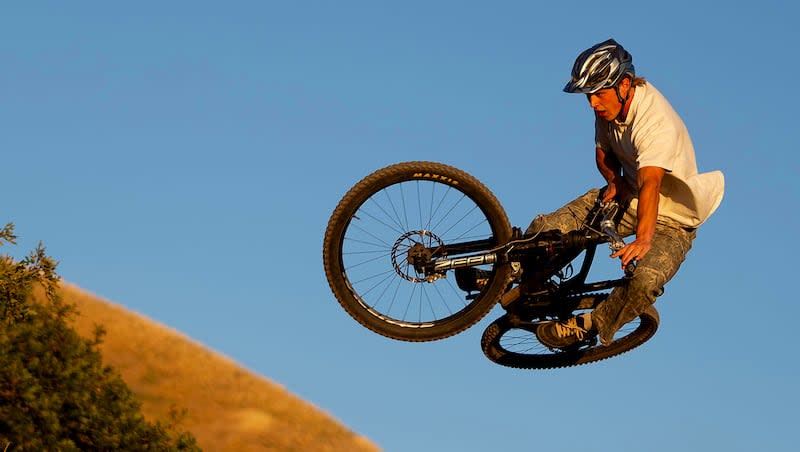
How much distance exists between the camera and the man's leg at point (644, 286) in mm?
12266

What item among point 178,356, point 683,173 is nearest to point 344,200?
point 683,173

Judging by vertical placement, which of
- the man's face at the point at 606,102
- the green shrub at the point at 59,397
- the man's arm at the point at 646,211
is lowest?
the green shrub at the point at 59,397

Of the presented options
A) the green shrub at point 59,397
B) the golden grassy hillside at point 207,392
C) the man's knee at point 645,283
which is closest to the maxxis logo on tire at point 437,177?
the man's knee at point 645,283

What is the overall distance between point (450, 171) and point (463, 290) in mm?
1220

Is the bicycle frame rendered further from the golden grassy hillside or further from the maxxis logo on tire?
the golden grassy hillside

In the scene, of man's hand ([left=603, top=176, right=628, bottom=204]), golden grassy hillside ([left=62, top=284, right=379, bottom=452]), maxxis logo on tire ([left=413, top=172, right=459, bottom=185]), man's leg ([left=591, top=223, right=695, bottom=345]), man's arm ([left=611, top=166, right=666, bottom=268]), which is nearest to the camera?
man's arm ([left=611, top=166, right=666, bottom=268])

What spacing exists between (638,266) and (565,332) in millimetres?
1051

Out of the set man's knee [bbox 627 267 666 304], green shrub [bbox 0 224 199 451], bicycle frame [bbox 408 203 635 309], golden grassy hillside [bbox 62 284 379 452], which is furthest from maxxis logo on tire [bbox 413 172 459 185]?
golden grassy hillside [bbox 62 284 379 452]

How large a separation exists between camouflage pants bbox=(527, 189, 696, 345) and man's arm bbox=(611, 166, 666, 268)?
0.45 meters

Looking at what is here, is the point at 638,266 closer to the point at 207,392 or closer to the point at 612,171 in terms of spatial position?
the point at 612,171

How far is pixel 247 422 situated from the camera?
4081 cm

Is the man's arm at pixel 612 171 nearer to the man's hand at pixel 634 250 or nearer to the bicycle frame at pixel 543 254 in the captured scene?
the bicycle frame at pixel 543 254

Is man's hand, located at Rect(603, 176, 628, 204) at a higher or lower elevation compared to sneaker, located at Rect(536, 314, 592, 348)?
higher

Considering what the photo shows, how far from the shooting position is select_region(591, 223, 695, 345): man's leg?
1227 cm
